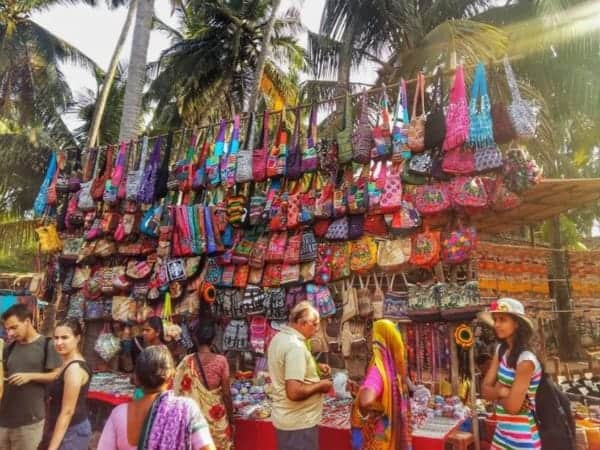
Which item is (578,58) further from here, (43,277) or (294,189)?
(43,277)

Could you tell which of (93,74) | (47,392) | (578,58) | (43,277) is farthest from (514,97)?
(93,74)

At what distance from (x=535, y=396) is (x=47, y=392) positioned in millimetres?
2837

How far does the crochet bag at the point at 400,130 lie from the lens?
4500mm

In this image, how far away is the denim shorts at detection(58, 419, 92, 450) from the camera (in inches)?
109

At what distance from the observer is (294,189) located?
5.23m

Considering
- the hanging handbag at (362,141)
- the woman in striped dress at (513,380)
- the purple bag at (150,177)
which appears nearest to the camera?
the woman in striped dress at (513,380)

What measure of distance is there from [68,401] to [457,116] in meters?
3.51

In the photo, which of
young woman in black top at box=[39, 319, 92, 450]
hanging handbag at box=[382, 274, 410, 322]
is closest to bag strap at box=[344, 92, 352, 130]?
hanging handbag at box=[382, 274, 410, 322]

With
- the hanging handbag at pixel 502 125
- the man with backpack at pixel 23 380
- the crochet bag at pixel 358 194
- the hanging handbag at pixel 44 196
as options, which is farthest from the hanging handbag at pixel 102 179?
the hanging handbag at pixel 502 125

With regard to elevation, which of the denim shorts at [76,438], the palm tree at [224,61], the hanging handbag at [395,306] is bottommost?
the denim shorts at [76,438]

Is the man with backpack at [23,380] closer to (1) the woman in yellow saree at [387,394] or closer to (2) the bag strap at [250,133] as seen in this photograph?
(1) the woman in yellow saree at [387,394]

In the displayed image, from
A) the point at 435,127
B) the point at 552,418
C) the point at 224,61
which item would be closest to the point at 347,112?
the point at 435,127

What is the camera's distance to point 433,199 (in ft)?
14.0

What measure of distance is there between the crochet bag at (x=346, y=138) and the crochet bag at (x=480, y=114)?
114 cm
